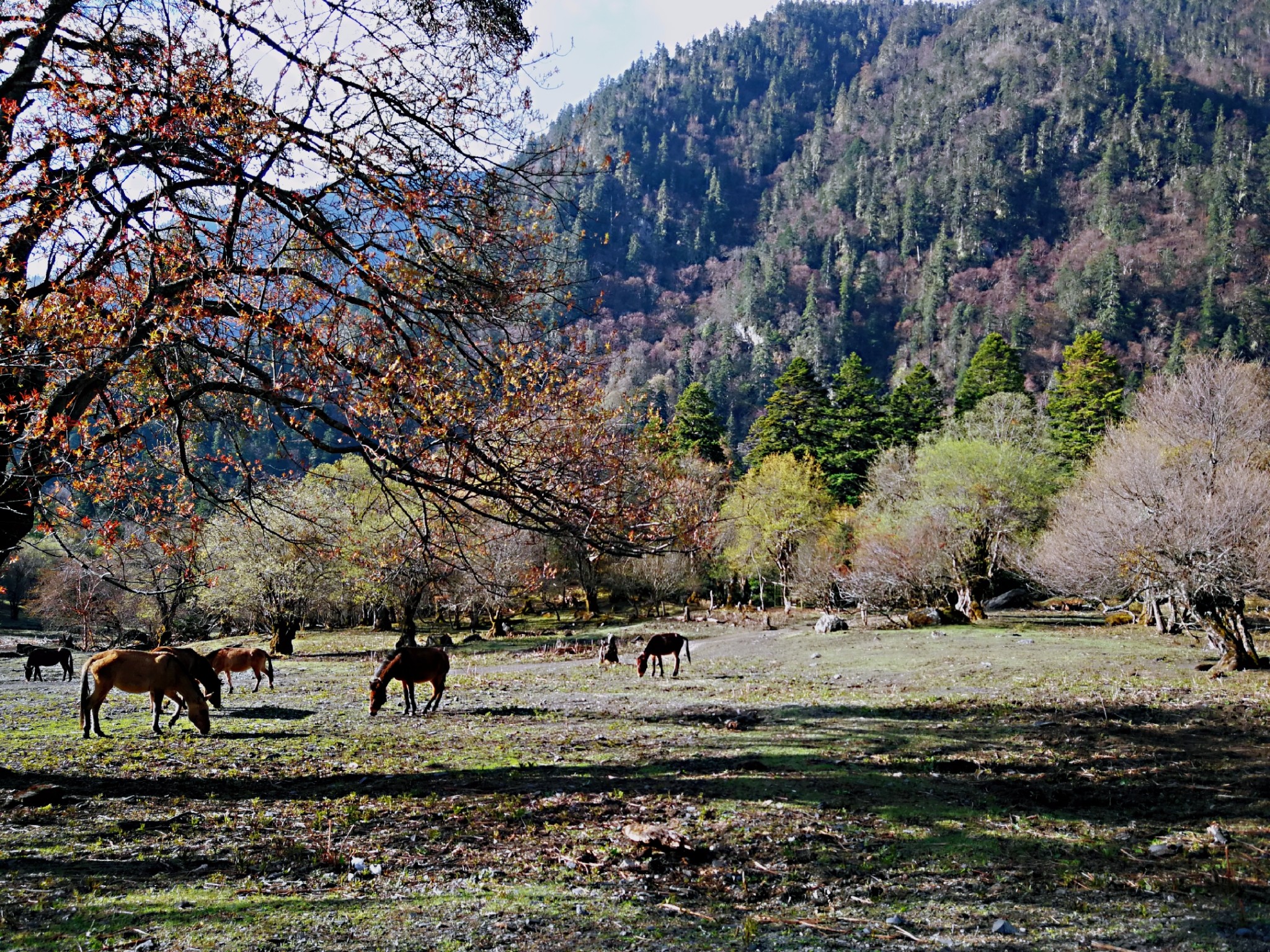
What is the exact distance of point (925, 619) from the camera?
114 feet

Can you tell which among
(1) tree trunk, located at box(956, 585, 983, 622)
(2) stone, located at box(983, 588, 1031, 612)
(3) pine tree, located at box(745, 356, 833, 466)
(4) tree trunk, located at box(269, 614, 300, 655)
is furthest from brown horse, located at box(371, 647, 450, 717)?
(3) pine tree, located at box(745, 356, 833, 466)

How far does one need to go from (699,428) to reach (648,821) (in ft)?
195

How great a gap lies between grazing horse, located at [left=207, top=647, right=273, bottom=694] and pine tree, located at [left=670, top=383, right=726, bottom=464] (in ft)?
150

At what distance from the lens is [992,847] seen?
6629 millimetres

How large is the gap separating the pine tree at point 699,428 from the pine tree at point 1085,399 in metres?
25.5

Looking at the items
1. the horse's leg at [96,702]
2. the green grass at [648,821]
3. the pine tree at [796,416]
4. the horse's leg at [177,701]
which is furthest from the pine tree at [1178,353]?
the horse's leg at [96,702]

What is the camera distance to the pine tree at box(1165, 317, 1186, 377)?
81438 mm

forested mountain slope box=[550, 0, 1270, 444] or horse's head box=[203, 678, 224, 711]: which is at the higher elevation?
forested mountain slope box=[550, 0, 1270, 444]

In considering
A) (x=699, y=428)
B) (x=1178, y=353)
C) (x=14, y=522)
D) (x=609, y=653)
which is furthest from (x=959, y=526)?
(x=1178, y=353)

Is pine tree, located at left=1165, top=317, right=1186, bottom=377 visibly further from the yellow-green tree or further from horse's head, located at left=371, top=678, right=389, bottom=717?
horse's head, located at left=371, top=678, right=389, bottom=717

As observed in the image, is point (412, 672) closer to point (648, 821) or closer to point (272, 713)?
point (272, 713)

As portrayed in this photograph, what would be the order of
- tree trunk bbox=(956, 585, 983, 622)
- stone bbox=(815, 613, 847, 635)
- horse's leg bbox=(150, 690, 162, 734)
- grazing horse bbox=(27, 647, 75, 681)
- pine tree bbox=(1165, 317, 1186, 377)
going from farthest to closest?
pine tree bbox=(1165, 317, 1186, 377) → tree trunk bbox=(956, 585, 983, 622) → stone bbox=(815, 613, 847, 635) → grazing horse bbox=(27, 647, 75, 681) → horse's leg bbox=(150, 690, 162, 734)

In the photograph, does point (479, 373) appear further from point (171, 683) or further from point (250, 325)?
point (171, 683)

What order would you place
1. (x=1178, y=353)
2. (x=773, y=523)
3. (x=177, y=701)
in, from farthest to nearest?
(x=1178, y=353) < (x=773, y=523) < (x=177, y=701)
